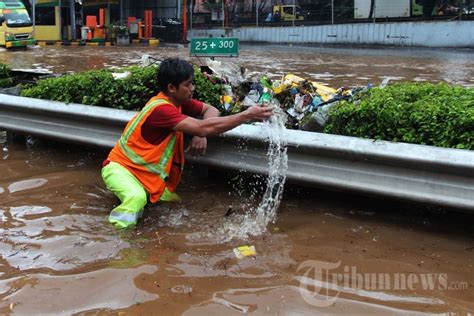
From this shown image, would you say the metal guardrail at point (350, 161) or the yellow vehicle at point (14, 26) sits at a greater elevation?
the yellow vehicle at point (14, 26)

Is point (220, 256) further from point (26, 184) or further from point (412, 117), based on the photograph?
point (26, 184)

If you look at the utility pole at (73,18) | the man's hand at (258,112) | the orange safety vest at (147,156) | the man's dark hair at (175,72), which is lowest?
the orange safety vest at (147,156)

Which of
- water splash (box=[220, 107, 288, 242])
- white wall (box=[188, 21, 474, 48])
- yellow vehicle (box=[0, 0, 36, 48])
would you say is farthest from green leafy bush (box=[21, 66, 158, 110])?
yellow vehicle (box=[0, 0, 36, 48])

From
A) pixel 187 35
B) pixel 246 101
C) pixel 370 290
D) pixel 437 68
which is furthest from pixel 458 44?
pixel 370 290

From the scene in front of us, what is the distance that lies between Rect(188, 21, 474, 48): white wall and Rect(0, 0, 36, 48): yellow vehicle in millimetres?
11252

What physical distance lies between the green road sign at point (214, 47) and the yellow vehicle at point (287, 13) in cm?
2448

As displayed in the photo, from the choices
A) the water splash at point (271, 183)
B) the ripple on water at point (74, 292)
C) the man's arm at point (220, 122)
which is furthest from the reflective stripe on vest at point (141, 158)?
the ripple on water at point (74, 292)

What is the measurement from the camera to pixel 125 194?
3816mm

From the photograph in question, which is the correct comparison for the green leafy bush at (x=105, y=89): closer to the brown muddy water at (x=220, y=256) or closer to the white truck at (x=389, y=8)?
the brown muddy water at (x=220, y=256)

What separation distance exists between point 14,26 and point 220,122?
25.4m

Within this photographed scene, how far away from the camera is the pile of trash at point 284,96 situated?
14.4ft

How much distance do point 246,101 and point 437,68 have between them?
10.7 m

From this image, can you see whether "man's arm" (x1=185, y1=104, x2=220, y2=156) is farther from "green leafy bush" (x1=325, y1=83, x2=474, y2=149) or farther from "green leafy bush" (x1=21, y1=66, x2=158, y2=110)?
"green leafy bush" (x1=325, y1=83, x2=474, y2=149)

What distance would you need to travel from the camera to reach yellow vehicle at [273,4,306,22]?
2898 centimetres
